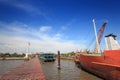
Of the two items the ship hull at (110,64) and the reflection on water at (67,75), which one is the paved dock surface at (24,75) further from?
the ship hull at (110,64)

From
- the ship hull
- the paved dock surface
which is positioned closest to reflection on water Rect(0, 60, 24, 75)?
the paved dock surface

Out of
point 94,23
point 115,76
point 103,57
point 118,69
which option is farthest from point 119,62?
point 94,23

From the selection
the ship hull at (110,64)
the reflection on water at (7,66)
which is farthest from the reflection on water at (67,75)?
the reflection on water at (7,66)

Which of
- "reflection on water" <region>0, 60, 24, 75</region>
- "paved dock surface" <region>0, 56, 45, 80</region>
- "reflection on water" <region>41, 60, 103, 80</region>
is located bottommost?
"reflection on water" <region>41, 60, 103, 80</region>

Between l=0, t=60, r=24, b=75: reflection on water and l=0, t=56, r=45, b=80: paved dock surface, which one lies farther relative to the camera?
l=0, t=60, r=24, b=75: reflection on water

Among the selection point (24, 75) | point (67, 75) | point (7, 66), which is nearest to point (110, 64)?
point (67, 75)

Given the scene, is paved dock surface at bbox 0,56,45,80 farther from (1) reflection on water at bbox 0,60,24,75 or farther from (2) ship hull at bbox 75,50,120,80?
(1) reflection on water at bbox 0,60,24,75

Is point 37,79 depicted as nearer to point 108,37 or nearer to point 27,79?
point 27,79

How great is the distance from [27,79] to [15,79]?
1146mm

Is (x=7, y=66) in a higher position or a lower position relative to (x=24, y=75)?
lower

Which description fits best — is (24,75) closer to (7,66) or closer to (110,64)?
(110,64)

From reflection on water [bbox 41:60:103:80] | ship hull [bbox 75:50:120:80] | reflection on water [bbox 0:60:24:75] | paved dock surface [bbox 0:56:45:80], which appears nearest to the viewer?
paved dock surface [bbox 0:56:45:80]

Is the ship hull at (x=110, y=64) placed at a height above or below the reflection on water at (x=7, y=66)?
above

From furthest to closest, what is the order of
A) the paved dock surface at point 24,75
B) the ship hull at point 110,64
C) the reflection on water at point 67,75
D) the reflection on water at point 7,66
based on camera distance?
the reflection on water at point 7,66 < the reflection on water at point 67,75 < the ship hull at point 110,64 < the paved dock surface at point 24,75
